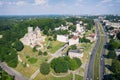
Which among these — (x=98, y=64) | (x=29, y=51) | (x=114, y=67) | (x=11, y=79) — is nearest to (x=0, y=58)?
(x=29, y=51)

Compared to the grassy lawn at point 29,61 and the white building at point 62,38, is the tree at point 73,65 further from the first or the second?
Result: the white building at point 62,38

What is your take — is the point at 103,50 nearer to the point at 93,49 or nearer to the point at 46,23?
the point at 93,49

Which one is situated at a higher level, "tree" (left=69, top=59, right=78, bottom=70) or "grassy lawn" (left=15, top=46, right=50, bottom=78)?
"tree" (left=69, top=59, right=78, bottom=70)

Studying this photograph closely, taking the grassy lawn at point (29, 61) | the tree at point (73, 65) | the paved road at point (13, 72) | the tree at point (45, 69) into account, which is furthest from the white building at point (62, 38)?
the tree at point (45, 69)

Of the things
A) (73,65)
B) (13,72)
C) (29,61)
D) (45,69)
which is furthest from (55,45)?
(13,72)

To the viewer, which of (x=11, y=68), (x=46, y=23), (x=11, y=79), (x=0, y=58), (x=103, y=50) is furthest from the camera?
(x=46, y=23)

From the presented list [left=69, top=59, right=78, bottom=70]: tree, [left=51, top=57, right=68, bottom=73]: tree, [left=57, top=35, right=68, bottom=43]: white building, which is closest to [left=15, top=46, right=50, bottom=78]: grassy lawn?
[left=51, top=57, right=68, bottom=73]: tree

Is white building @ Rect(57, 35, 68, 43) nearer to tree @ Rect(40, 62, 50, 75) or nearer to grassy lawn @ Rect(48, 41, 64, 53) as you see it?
grassy lawn @ Rect(48, 41, 64, 53)

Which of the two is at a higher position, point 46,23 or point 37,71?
point 46,23
